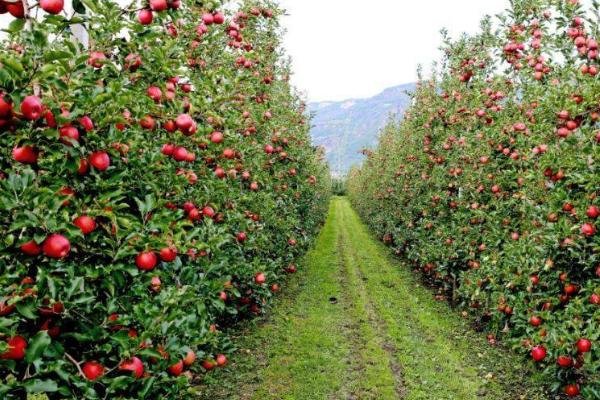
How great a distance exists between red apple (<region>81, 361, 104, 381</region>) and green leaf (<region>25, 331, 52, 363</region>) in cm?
34

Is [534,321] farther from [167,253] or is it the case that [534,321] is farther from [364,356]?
[167,253]

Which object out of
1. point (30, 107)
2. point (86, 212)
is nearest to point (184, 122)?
point (86, 212)

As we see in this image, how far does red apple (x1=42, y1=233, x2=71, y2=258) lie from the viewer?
2086 millimetres

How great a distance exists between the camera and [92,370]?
234 cm

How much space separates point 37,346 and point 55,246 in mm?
456

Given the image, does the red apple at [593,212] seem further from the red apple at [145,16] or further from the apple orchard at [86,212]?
the red apple at [145,16]

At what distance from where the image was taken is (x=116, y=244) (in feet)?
7.95

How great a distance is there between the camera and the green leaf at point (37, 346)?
203cm

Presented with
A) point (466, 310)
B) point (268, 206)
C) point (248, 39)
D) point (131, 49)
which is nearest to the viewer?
point (131, 49)

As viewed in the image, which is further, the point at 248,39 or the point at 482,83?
the point at 482,83

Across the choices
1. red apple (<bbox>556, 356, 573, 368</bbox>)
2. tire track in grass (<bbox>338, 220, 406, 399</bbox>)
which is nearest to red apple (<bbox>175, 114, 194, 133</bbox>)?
red apple (<bbox>556, 356, 573, 368</bbox>)

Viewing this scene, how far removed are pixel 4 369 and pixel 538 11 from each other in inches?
325

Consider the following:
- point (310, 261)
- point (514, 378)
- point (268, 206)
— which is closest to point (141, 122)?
point (268, 206)

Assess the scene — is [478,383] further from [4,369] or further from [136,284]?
[4,369]
